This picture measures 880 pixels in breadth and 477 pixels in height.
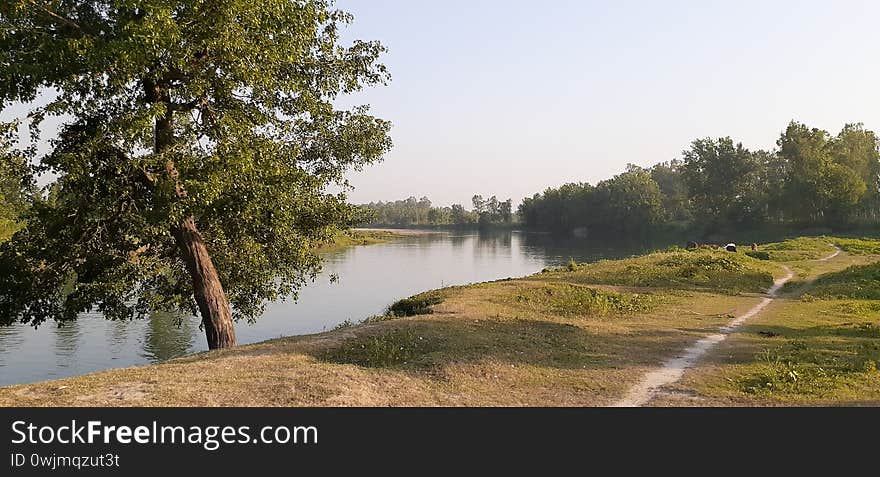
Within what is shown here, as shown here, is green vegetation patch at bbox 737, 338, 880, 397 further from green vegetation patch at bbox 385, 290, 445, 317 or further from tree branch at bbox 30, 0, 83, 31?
tree branch at bbox 30, 0, 83, 31

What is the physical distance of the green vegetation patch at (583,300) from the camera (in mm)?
19453

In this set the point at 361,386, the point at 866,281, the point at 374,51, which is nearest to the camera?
the point at 361,386

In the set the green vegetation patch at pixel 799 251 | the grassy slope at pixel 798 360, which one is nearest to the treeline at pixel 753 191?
the green vegetation patch at pixel 799 251

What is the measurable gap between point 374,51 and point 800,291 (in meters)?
19.3

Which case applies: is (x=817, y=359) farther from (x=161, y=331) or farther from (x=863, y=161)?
(x=863, y=161)

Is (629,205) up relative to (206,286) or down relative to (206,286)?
up

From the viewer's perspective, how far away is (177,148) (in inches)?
558

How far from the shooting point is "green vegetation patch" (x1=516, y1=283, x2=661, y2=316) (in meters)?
19.5

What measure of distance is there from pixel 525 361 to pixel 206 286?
7.98 m

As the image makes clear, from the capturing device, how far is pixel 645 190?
4680 inches

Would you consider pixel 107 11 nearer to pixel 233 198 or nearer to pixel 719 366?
pixel 233 198

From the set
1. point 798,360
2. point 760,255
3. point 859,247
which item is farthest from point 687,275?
point 859,247

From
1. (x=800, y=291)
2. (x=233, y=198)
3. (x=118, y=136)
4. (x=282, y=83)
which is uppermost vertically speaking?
(x=282, y=83)
